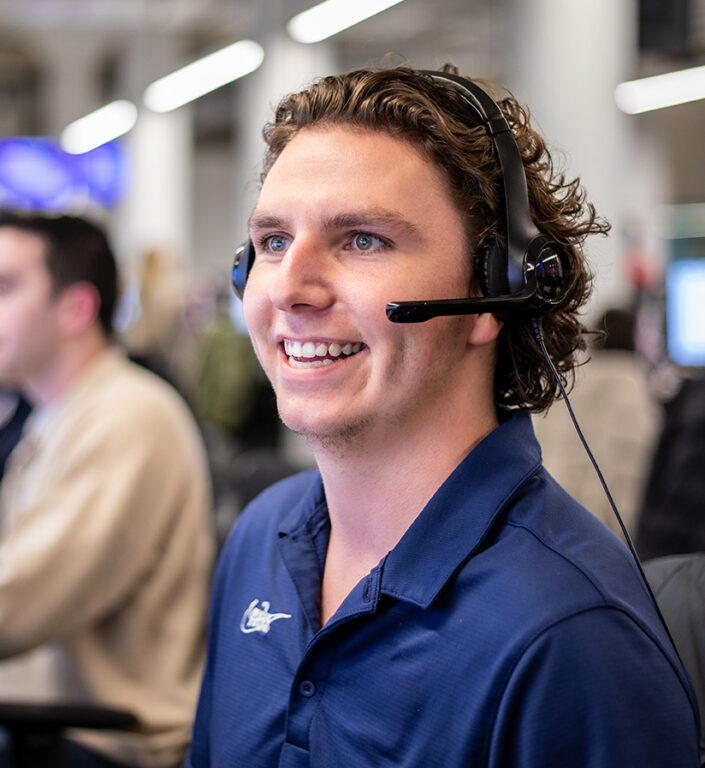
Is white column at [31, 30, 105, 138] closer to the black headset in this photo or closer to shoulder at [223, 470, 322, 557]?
shoulder at [223, 470, 322, 557]

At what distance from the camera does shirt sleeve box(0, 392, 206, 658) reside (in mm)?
1827

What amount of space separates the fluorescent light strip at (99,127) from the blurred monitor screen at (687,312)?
261 inches

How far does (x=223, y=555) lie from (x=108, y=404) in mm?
764

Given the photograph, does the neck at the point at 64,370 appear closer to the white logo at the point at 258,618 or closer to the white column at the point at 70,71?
the white logo at the point at 258,618

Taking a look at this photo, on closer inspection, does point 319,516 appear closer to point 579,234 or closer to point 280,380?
point 280,380

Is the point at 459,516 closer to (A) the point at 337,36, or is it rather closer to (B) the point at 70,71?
(A) the point at 337,36

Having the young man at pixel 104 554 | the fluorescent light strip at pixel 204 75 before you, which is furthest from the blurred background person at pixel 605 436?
the fluorescent light strip at pixel 204 75

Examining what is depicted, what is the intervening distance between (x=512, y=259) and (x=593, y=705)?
18.9 inches

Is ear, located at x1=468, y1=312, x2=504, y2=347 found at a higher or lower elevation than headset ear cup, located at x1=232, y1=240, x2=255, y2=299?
lower

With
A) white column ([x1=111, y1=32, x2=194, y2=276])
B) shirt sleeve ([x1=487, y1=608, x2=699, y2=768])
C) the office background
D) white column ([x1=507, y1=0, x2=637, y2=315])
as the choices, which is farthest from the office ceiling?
shirt sleeve ([x1=487, y1=608, x2=699, y2=768])

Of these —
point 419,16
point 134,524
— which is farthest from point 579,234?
point 419,16

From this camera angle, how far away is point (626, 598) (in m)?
0.97

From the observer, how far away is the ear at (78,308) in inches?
90.2

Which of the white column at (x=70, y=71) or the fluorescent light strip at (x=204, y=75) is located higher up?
the white column at (x=70, y=71)
